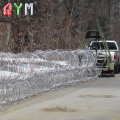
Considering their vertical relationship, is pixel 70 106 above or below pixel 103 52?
below

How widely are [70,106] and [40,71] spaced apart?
2.78 meters

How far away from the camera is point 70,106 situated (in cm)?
1236

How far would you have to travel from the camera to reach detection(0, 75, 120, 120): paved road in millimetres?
10805

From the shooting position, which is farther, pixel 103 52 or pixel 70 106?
pixel 103 52

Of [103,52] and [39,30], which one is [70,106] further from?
[39,30]

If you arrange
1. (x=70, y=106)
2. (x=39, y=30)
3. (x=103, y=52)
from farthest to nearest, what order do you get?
(x=39, y=30)
(x=103, y=52)
(x=70, y=106)

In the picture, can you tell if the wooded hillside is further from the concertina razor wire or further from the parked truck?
the concertina razor wire

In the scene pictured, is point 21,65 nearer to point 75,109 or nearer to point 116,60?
point 75,109

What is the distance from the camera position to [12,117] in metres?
10.7

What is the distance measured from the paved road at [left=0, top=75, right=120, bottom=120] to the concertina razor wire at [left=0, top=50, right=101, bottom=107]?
295mm

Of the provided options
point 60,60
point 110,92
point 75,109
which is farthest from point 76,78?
point 75,109

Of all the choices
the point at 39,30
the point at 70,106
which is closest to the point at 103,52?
the point at 70,106

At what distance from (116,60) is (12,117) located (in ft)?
47.0

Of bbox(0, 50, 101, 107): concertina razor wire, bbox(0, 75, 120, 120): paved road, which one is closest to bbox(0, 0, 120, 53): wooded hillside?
bbox(0, 50, 101, 107): concertina razor wire
